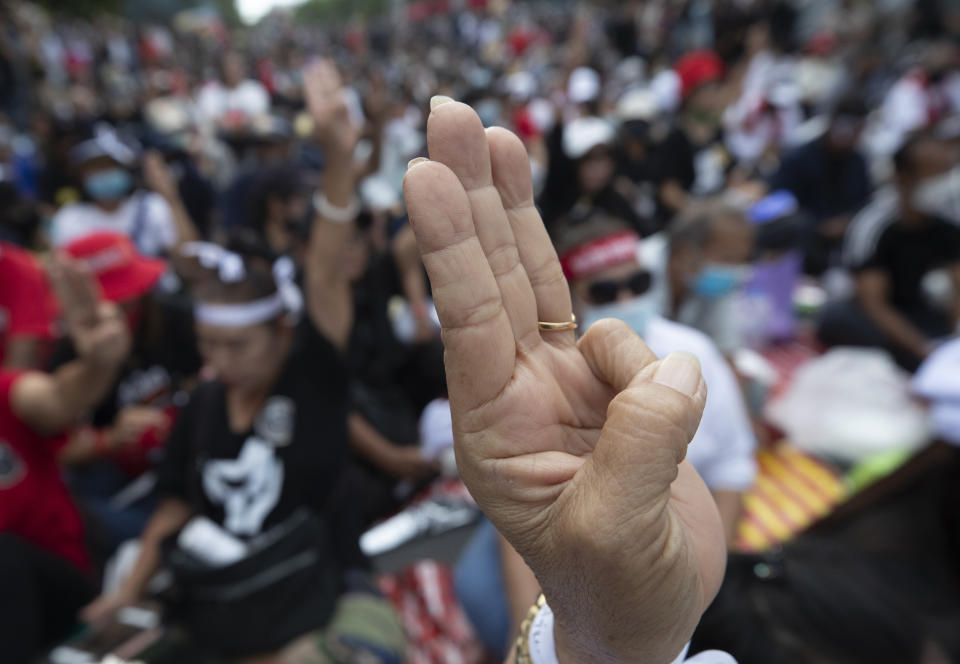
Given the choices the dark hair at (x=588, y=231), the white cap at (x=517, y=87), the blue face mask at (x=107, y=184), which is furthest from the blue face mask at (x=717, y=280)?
the white cap at (x=517, y=87)

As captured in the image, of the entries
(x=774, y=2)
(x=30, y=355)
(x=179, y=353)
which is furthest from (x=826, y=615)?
(x=774, y=2)

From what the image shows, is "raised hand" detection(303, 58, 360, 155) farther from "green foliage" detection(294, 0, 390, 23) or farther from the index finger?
"green foliage" detection(294, 0, 390, 23)

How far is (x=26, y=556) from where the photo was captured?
208 cm

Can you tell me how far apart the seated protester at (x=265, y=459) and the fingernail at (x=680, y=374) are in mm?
1495

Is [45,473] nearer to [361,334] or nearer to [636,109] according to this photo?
[361,334]

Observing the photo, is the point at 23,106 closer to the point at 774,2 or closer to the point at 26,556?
the point at 26,556

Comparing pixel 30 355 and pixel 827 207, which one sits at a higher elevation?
pixel 30 355

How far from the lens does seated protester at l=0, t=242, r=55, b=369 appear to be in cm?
304

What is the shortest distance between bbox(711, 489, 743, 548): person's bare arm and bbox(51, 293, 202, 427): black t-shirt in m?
2.64

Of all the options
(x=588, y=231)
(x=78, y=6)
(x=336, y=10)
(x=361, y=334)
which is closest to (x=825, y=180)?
(x=361, y=334)

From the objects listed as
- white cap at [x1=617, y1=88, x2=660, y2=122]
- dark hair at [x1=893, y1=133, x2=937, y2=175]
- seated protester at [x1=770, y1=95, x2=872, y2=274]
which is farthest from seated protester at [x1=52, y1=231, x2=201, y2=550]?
seated protester at [x1=770, y1=95, x2=872, y2=274]

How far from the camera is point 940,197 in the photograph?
4.00 metres

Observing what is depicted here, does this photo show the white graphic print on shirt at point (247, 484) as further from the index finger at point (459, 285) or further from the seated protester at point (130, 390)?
the index finger at point (459, 285)

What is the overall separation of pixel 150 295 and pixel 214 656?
1950 mm
